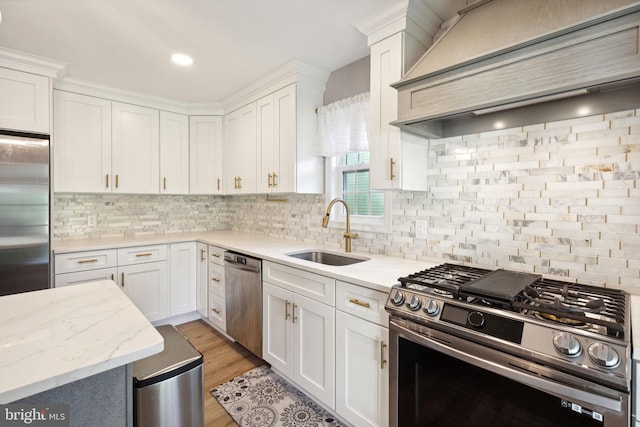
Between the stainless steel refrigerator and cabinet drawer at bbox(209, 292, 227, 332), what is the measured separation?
1.29m

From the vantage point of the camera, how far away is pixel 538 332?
100 centimetres

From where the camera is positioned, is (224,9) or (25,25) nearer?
(224,9)

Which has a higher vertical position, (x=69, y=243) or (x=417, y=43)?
(x=417, y=43)

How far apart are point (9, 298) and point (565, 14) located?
2495 millimetres

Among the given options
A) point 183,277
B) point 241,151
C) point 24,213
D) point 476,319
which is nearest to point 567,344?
point 476,319

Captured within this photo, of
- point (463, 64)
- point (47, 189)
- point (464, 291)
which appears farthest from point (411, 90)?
point (47, 189)

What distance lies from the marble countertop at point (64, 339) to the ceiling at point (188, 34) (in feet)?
5.29

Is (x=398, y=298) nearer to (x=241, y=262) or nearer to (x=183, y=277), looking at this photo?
(x=241, y=262)

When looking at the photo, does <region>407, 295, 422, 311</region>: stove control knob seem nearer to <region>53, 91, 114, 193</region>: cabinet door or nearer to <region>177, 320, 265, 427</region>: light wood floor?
<region>177, 320, 265, 427</region>: light wood floor

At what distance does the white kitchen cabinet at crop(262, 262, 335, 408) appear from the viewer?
1830mm

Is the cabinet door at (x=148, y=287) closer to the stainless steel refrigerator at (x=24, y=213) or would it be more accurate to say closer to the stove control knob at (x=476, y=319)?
the stainless steel refrigerator at (x=24, y=213)

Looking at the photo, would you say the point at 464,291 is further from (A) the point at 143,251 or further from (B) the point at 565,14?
(A) the point at 143,251

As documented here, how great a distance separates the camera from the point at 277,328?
2.21m

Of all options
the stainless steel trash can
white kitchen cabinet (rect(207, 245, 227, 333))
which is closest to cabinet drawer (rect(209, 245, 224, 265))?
white kitchen cabinet (rect(207, 245, 227, 333))
